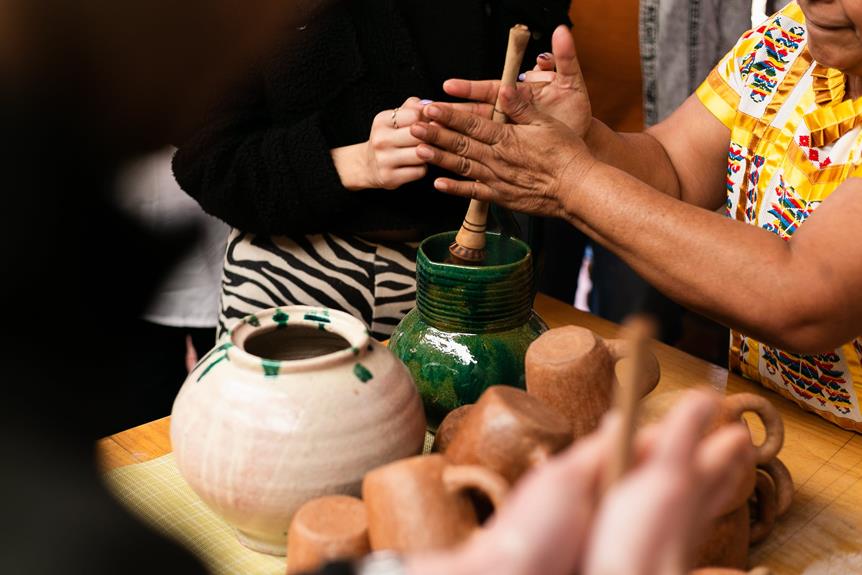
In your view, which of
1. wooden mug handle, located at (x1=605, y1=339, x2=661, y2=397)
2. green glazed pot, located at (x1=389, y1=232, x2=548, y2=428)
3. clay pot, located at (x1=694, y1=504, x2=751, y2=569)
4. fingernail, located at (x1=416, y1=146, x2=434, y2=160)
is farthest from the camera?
fingernail, located at (x1=416, y1=146, x2=434, y2=160)

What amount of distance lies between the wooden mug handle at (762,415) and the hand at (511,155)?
1.76ft

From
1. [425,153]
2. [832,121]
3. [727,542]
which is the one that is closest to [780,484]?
[727,542]

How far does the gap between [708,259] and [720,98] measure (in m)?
0.49

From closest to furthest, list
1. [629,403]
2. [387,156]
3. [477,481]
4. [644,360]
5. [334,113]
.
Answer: [629,403], [477,481], [644,360], [387,156], [334,113]

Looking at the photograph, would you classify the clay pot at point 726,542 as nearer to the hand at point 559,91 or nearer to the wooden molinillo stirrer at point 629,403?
the wooden molinillo stirrer at point 629,403

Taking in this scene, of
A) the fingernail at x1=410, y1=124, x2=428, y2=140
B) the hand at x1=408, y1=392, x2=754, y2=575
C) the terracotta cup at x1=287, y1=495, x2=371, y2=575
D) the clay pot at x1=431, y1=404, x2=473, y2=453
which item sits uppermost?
the hand at x1=408, y1=392, x2=754, y2=575

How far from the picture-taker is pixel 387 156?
A: 162 centimetres

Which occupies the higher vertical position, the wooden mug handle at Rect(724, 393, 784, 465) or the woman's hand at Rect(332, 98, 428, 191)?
the woman's hand at Rect(332, 98, 428, 191)

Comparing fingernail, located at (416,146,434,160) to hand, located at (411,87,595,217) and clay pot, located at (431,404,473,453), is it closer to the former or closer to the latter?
hand, located at (411,87,595,217)

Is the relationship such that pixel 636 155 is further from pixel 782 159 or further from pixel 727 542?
pixel 727 542

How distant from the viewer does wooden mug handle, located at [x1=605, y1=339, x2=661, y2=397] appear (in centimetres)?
106

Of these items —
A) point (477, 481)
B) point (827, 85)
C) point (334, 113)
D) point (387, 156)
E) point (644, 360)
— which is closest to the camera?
point (477, 481)

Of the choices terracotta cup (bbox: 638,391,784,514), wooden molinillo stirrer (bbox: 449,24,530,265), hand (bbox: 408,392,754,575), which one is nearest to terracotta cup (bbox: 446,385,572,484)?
terracotta cup (bbox: 638,391,784,514)

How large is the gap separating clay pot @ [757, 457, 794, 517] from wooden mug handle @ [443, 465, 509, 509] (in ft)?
1.28
